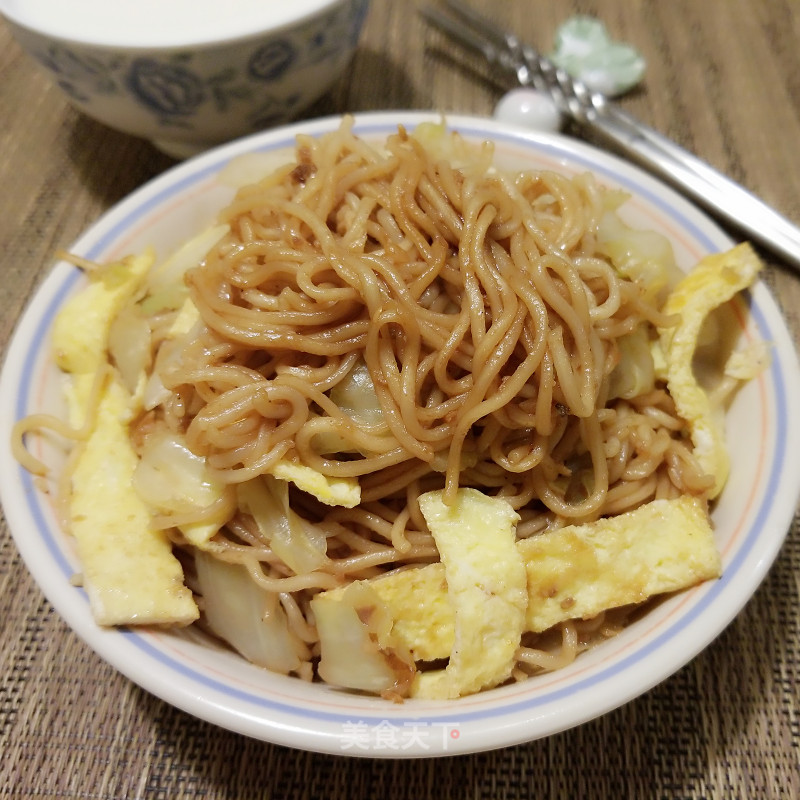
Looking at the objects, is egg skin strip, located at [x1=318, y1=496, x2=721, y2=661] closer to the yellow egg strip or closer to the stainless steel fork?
the yellow egg strip

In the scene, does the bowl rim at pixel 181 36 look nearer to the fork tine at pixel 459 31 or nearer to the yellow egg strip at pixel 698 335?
the fork tine at pixel 459 31

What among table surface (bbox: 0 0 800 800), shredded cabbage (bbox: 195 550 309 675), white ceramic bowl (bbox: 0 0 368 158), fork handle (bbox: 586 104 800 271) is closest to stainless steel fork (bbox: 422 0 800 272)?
fork handle (bbox: 586 104 800 271)

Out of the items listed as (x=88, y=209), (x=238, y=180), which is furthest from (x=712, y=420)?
(x=88, y=209)

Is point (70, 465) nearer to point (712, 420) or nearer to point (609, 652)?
point (609, 652)

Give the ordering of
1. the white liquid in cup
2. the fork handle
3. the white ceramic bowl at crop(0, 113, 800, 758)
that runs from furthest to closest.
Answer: the white liquid in cup, the fork handle, the white ceramic bowl at crop(0, 113, 800, 758)

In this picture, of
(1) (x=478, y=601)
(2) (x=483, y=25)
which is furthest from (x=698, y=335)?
(2) (x=483, y=25)
